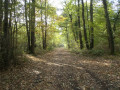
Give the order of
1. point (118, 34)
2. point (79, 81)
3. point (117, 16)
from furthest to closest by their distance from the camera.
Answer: point (117, 16) → point (118, 34) → point (79, 81)

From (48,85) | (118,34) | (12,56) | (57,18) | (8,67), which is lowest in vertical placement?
(48,85)

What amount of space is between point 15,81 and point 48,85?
1682mm

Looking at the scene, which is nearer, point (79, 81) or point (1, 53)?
point (79, 81)

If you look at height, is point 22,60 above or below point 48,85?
above

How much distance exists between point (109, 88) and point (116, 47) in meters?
10.1

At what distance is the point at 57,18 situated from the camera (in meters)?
18.0

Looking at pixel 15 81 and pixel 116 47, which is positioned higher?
pixel 116 47

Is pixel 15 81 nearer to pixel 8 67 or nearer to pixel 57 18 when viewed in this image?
pixel 8 67

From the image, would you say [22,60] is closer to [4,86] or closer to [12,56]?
[12,56]

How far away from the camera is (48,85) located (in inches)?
157

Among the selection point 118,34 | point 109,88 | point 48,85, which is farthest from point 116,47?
point 48,85

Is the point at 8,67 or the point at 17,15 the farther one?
the point at 17,15

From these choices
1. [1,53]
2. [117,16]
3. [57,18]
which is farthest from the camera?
[57,18]

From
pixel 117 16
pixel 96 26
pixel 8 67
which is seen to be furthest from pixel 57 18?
pixel 8 67
